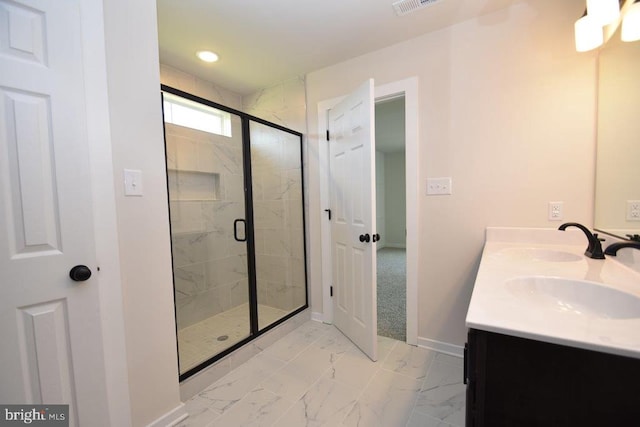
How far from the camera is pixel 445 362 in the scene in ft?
6.12

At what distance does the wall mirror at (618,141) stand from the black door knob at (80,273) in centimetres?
234

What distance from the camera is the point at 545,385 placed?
0.63m

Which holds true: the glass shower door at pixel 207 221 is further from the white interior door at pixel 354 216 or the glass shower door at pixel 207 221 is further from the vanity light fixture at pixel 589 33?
the vanity light fixture at pixel 589 33

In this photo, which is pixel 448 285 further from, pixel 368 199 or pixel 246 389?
pixel 246 389

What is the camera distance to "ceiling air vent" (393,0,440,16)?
158 centimetres

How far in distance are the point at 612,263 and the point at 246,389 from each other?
→ 2.05 metres

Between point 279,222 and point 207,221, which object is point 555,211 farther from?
point 207,221

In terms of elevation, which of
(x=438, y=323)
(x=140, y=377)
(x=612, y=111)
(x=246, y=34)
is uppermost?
(x=246, y=34)

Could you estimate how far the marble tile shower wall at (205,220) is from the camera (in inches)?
94.8

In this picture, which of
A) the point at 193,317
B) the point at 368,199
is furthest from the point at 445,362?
the point at 193,317

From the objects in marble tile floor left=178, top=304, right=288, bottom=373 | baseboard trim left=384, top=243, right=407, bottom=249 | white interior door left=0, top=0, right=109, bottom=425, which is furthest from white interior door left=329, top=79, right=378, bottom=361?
baseboard trim left=384, top=243, right=407, bottom=249

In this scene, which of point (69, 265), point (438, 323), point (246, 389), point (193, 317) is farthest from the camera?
point (193, 317)

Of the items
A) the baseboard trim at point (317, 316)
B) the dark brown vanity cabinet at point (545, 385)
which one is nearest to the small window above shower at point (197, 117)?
the baseboard trim at point (317, 316)

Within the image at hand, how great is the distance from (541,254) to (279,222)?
215 cm
